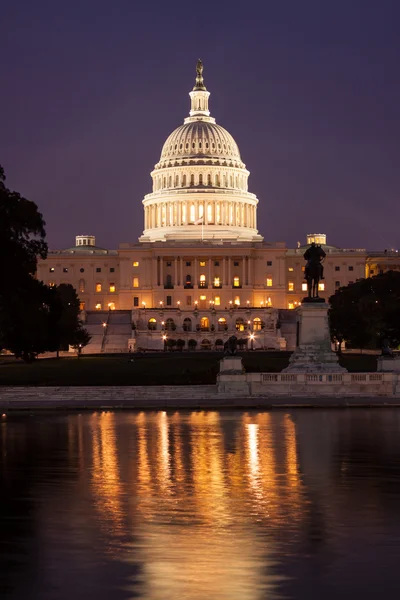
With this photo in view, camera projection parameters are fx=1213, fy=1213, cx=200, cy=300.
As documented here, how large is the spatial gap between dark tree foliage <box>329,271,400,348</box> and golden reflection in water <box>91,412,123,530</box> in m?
76.6

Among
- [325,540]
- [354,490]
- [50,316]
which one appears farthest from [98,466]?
[50,316]

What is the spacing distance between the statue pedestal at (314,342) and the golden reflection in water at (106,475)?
18.7 meters

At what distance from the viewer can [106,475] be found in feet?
101

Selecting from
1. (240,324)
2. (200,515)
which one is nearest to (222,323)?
(240,324)

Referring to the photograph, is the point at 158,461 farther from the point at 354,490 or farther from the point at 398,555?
the point at 398,555

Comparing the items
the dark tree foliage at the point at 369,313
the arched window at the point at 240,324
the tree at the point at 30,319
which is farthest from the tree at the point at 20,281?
the arched window at the point at 240,324

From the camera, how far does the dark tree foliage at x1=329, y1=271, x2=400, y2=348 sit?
119750mm

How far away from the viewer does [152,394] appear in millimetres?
60125

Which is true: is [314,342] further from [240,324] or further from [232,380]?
[240,324]

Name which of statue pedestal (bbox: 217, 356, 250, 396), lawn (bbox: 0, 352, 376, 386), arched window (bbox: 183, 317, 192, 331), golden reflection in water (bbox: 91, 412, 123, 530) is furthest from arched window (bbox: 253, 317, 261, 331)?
golden reflection in water (bbox: 91, 412, 123, 530)

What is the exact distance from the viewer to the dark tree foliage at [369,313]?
120 metres

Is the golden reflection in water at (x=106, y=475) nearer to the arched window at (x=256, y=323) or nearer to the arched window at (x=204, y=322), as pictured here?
the arched window at (x=256, y=323)

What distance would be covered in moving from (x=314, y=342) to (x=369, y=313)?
207 ft

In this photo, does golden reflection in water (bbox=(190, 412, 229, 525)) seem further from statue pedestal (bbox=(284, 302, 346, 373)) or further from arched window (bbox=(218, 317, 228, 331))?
arched window (bbox=(218, 317, 228, 331))
